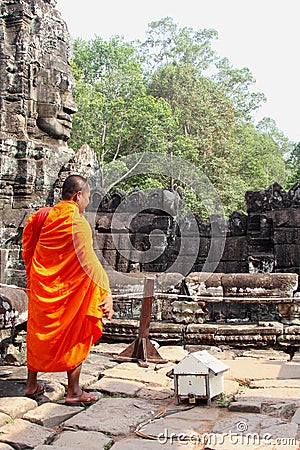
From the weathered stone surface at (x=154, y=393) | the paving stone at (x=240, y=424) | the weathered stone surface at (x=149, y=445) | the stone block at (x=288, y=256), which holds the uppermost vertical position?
the stone block at (x=288, y=256)

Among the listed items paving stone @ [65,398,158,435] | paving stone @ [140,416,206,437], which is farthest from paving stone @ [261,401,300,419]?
paving stone @ [65,398,158,435]

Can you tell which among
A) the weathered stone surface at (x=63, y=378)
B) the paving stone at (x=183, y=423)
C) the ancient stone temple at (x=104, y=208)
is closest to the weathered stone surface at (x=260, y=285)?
the ancient stone temple at (x=104, y=208)

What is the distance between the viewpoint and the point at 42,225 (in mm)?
3871

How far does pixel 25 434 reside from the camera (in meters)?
3.02

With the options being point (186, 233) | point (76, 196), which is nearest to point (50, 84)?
point (186, 233)

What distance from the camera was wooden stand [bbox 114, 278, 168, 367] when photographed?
4922mm

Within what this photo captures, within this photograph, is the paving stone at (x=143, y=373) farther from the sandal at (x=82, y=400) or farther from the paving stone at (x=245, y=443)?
the paving stone at (x=245, y=443)

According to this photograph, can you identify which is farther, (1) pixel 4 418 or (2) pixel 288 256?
(2) pixel 288 256

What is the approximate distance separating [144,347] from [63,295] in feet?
4.99

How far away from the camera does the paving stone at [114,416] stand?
3178mm

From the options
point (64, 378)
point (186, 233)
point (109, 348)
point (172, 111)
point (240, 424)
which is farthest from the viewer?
point (172, 111)

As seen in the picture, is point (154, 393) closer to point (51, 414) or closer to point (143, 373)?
point (143, 373)

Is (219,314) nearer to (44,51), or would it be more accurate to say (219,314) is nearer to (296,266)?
(296,266)

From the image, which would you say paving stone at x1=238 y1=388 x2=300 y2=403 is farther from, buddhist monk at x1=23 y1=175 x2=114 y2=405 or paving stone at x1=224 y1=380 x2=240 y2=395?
buddhist monk at x1=23 y1=175 x2=114 y2=405
